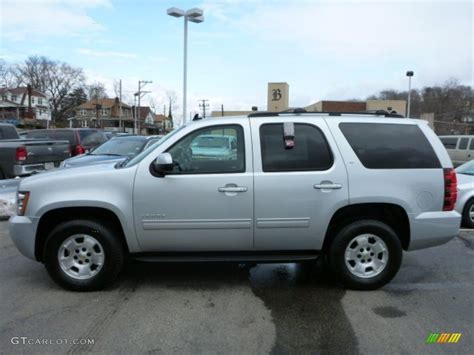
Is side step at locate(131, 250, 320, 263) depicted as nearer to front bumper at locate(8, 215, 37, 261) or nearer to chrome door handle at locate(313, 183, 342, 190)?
chrome door handle at locate(313, 183, 342, 190)

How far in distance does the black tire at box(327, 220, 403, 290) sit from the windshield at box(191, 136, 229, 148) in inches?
61.9

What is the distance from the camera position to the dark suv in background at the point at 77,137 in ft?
47.9

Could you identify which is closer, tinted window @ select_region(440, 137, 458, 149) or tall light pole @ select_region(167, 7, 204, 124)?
tall light pole @ select_region(167, 7, 204, 124)

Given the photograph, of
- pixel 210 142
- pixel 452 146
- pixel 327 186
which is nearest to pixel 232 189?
pixel 210 142

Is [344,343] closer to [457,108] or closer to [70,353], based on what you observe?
[70,353]

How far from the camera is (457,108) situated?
71500mm

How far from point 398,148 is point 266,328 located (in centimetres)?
236

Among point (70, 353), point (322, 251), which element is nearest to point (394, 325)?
point (322, 251)

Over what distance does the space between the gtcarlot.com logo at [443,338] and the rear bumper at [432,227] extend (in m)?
1.19

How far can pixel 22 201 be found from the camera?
437cm

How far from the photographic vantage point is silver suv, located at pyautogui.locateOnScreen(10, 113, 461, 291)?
13.9ft

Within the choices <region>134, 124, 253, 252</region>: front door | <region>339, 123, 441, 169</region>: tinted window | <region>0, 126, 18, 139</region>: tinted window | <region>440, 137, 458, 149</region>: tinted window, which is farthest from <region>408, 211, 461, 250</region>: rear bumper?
<region>440, 137, 458, 149</region>: tinted window

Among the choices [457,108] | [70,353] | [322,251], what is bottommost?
[70,353]

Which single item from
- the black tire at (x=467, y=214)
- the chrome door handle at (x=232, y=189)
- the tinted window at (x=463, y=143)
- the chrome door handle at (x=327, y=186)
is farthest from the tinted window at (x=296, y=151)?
the tinted window at (x=463, y=143)
